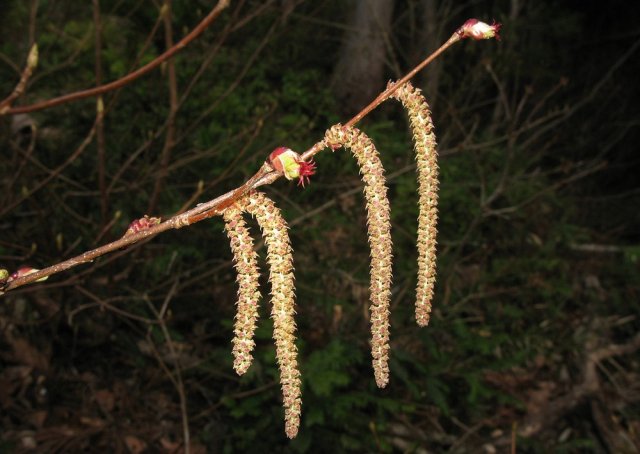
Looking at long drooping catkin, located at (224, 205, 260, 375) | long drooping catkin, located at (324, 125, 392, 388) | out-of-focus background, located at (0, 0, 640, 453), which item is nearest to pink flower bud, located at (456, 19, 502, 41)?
long drooping catkin, located at (324, 125, 392, 388)

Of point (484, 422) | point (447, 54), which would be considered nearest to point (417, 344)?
point (484, 422)

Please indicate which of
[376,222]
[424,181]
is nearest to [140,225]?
[376,222]

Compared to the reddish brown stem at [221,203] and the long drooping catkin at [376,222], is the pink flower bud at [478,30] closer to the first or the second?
the reddish brown stem at [221,203]

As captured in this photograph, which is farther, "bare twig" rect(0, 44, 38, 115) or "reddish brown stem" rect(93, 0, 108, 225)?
"reddish brown stem" rect(93, 0, 108, 225)

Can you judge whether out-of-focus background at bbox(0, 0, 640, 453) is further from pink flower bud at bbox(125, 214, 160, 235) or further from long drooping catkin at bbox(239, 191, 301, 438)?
long drooping catkin at bbox(239, 191, 301, 438)

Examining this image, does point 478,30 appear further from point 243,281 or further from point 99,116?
point 99,116

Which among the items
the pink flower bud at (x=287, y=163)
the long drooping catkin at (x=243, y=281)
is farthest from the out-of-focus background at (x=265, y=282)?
the pink flower bud at (x=287, y=163)

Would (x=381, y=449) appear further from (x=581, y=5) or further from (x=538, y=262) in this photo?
(x=581, y=5)
